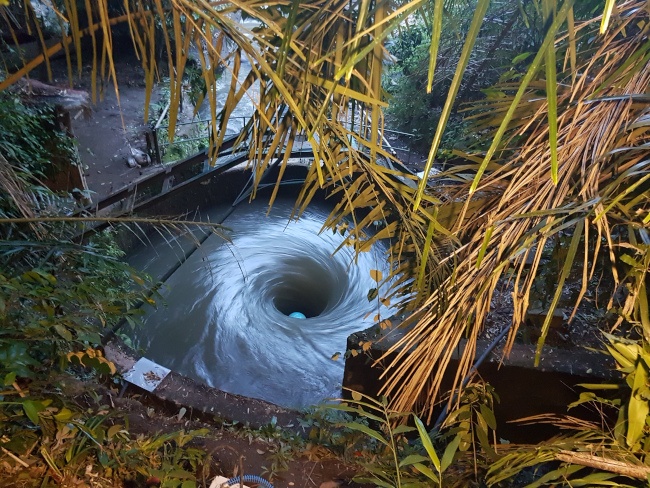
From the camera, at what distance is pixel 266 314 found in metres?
4.93

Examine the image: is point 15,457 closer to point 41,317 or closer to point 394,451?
point 41,317

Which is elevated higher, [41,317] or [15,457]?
[41,317]

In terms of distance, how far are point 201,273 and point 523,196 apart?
4.48 m

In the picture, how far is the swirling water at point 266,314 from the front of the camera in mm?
4191

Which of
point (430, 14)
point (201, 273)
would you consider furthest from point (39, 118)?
point (430, 14)

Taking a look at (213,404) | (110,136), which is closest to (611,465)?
(213,404)

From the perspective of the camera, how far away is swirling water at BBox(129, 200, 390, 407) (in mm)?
4191

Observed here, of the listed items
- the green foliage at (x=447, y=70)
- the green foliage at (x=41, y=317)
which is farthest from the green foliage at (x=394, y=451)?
the green foliage at (x=447, y=70)

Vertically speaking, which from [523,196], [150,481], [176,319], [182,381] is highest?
[523,196]

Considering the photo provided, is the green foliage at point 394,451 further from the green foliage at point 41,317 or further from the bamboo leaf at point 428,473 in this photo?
the green foliage at point 41,317

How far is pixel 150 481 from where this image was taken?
1353 millimetres

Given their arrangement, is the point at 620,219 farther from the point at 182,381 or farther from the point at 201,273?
the point at 201,273

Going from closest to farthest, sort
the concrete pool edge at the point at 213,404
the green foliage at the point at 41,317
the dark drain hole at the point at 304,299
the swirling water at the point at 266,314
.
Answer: the green foliage at the point at 41,317, the concrete pool edge at the point at 213,404, the swirling water at the point at 266,314, the dark drain hole at the point at 304,299

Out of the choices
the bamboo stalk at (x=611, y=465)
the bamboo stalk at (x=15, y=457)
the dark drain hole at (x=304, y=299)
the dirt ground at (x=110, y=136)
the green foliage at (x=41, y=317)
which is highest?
the bamboo stalk at (x=611, y=465)
